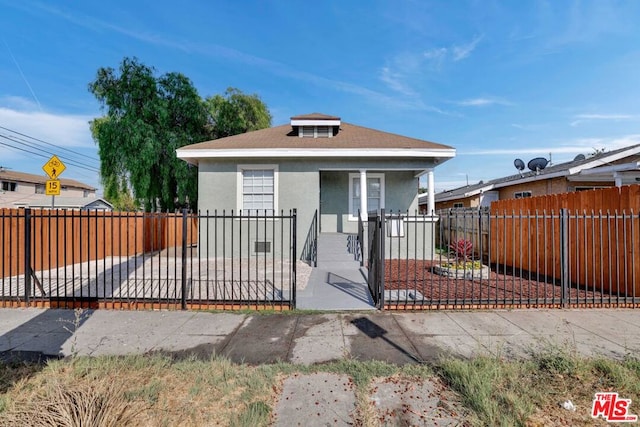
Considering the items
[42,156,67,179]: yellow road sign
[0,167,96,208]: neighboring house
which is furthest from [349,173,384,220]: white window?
[0,167,96,208]: neighboring house

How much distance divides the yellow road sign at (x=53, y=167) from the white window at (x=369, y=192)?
9.32 m

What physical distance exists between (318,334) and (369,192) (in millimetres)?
8226

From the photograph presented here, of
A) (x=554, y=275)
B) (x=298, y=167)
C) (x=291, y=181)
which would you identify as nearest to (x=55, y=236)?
(x=291, y=181)

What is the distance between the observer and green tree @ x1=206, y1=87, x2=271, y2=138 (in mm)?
21562

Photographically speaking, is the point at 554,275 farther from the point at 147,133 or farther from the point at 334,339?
the point at 147,133

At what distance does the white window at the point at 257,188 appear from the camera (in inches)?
418

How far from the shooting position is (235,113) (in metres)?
22.0

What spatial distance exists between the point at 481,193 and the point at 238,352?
61.1 feet

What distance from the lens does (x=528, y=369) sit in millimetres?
3326

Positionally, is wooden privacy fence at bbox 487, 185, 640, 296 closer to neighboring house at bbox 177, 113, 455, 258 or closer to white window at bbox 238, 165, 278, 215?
neighboring house at bbox 177, 113, 455, 258

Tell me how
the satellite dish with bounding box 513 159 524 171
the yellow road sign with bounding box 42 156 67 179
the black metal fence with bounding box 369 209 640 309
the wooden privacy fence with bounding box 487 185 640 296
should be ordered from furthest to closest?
the satellite dish with bounding box 513 159 524 171 → the yellow road sign with bounding box 42 156 67 179 → the wooden privacy fence with bounding box 487 185 640 296 → the black metal fence with bounding box 369 209 640 309

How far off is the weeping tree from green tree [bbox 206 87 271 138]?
1918mm

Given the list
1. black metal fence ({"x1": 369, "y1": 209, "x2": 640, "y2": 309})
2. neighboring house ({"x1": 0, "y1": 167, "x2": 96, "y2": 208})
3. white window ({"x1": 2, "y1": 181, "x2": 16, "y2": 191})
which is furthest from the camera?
white window ({"x1": 2, "y1": 181, "x2": 16, "y2": 191})

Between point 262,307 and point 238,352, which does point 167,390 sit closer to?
point 238,352
